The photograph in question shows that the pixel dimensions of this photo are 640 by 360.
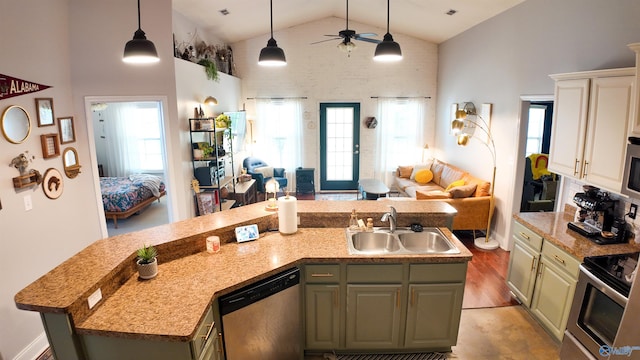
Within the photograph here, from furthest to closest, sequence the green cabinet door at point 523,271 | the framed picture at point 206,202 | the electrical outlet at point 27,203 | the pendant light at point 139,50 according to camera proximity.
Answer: the framed picture at point 206,202, the green cabinet door at point 523,271, the electrical outlet at point 27,203, the pendant light at point 139,50

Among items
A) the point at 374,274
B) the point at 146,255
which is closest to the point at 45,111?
the point at 146,255

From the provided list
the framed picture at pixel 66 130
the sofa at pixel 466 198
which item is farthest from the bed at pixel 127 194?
the sofa at pixel 466 198

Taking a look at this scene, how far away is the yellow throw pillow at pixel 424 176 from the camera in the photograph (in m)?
7.04

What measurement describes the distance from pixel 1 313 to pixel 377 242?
9.60ft

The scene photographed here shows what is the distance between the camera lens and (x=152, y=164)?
8.20 meters

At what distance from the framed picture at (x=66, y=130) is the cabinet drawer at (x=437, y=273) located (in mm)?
3417

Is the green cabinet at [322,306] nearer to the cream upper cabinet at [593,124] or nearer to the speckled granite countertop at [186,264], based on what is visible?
the speckled granite countertop at [186,264]

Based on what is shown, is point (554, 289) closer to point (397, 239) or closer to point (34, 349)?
point (397, 239)

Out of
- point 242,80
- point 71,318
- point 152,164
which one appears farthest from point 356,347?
point 152,164

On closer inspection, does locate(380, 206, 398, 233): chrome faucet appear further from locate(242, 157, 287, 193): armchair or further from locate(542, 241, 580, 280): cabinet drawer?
locate(242, 157, 287, 193): armchair

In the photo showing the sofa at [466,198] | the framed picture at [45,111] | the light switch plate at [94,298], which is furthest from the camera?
the sofa at [466,198]

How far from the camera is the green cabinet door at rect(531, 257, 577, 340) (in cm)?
267

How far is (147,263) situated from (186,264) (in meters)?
0.26

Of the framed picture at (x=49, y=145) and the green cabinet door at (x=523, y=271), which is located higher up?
the framed picture at (x=49, y=145)
